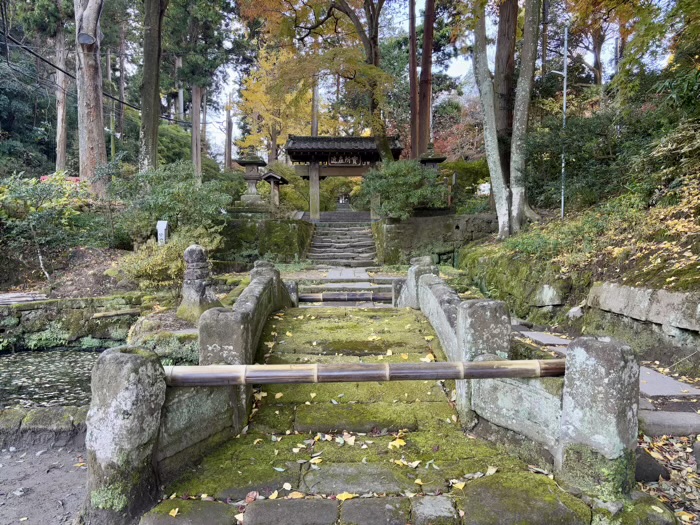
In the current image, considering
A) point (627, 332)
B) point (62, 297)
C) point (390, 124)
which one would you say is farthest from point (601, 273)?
point (390, 124)

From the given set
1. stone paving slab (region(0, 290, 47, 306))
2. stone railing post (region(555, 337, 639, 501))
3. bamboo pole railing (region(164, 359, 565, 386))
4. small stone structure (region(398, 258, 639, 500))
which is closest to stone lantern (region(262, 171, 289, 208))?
stone paving slab (region(0, 290, 47, 306))

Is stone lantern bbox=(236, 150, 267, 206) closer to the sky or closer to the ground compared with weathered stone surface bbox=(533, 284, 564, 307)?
closer to the sky

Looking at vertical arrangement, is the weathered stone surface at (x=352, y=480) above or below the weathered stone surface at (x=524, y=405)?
below

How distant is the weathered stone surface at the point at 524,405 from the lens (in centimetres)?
257

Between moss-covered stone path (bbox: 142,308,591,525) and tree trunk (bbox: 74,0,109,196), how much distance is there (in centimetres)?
1070

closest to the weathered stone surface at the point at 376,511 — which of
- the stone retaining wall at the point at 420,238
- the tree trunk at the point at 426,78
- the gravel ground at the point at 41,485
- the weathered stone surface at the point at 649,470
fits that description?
the weathered stone surface at the point at 649,470

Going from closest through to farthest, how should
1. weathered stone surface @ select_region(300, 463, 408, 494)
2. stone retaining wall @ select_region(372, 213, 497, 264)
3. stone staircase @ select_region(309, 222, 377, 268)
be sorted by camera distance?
weathered stone surface @ select_region(300, 463, 408, 494) → stone retaining wall @ select_region(372, 213, 497, 264) → stone staircase @ select_region(309, 222, 377, 268)

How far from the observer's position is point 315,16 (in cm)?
1500

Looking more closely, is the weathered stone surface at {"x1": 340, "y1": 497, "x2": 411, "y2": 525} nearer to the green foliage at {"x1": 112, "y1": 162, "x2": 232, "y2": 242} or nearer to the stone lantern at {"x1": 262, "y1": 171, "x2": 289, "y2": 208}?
the green foliage at {"x1": 112, "y1": 162, "x2": 232, "y2": 242}

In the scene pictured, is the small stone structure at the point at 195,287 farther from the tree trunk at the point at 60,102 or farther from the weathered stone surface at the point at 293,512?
the tree trunk at the point at 60,102

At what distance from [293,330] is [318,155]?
1296 centimetres

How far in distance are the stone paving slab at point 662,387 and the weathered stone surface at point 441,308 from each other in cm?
179

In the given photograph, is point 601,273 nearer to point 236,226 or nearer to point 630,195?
point 630,195

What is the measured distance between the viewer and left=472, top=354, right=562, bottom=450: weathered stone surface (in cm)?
257
